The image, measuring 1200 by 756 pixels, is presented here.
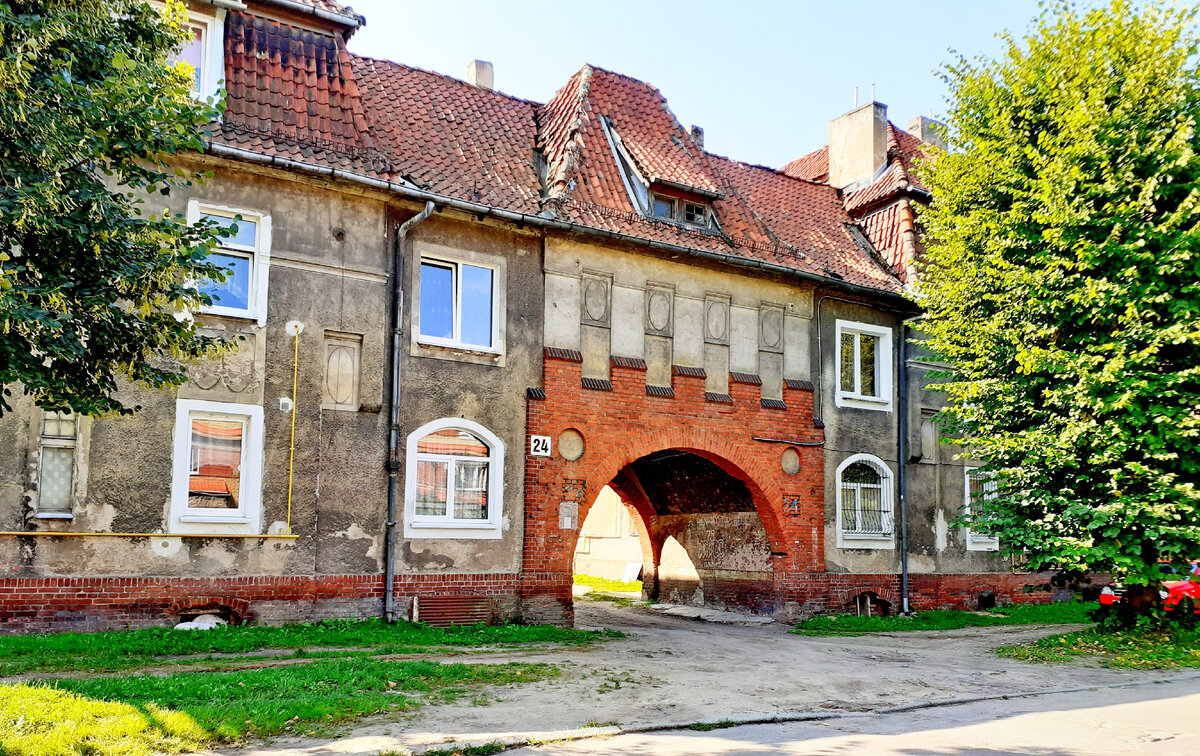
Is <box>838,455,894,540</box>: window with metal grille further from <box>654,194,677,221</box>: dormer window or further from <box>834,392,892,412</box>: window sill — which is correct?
<box>654,194,677,221</box>: dormer window

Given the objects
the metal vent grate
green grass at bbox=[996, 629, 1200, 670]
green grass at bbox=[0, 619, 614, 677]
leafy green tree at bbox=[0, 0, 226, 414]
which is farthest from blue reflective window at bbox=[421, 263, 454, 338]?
green grass at bbox=[996, 629, 1200, 670]

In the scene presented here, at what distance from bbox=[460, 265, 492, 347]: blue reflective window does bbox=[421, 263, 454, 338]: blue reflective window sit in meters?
0.22

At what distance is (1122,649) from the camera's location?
1435 centimetres

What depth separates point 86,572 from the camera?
1228 centimetres

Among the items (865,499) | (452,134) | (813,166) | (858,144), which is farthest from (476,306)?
(813,166)

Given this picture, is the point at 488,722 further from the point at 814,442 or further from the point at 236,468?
the point at 814,442

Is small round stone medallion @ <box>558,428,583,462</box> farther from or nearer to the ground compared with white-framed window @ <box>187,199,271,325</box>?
nearer to the ground

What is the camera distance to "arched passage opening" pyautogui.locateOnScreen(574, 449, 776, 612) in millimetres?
19391

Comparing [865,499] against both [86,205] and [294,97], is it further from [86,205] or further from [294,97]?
[86,205]

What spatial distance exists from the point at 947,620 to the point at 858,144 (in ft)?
38.7

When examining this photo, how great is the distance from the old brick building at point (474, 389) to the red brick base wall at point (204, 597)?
0.10 ft

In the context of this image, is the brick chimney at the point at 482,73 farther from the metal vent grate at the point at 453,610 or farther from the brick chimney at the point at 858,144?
the metal vent grate at the point at 453,610

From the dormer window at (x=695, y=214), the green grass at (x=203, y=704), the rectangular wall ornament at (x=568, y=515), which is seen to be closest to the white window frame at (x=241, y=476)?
the green grass at (x=203, y=704)

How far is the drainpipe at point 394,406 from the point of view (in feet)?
47.2
